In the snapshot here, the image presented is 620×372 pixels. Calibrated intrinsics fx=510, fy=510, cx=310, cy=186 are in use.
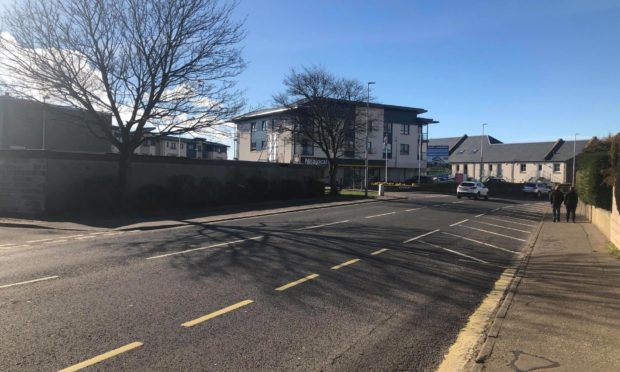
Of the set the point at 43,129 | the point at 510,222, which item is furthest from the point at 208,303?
the point at 43,129

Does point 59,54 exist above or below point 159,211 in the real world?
above

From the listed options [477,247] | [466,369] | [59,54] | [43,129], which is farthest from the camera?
[43,129]

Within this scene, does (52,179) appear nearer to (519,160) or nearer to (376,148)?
(376,148)

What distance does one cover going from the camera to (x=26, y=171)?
72.8ft

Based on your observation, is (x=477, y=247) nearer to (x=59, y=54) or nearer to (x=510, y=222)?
(x=510, y=222)

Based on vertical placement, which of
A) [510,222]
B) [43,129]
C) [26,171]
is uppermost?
[43,129]

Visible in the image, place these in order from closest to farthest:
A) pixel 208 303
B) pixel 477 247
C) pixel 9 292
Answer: pixel 208 303 → pixel 9 292 → pixel 477 247

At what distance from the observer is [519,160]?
87.4 m

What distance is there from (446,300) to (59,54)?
806 inches

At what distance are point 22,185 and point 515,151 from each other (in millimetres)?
83686

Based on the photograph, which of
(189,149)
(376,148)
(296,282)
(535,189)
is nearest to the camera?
(296,282)

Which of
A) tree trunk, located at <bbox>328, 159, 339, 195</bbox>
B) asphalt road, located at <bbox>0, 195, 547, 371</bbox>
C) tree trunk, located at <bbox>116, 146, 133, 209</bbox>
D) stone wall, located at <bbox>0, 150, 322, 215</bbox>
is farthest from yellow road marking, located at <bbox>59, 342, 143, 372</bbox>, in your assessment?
tree trunk, located at <bbox>328, 159, 339, 195</bbox>

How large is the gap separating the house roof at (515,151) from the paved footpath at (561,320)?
77651mm

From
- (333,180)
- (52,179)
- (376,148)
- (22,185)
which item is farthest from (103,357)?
(376,148)
